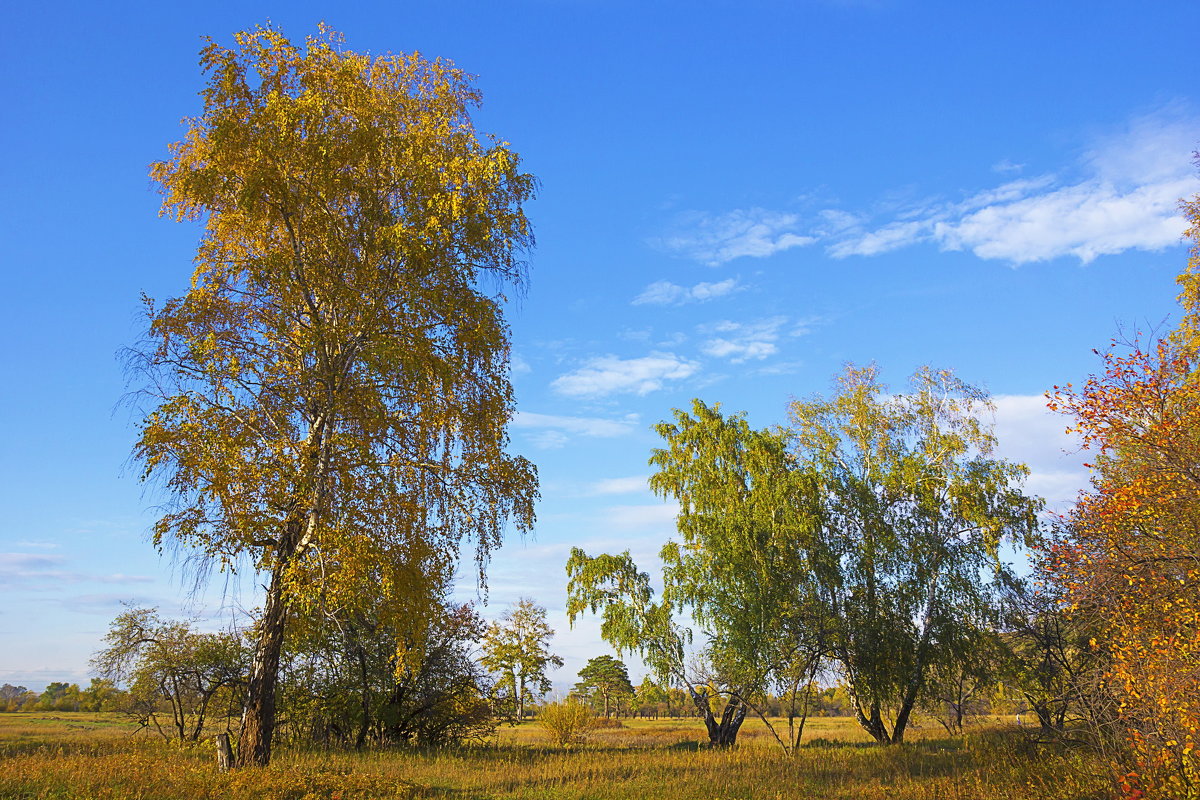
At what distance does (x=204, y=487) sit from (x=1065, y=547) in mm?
16158

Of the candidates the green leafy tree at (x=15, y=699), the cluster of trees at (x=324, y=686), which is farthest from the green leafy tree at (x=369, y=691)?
the green leafy tree at (x=15, y=699)

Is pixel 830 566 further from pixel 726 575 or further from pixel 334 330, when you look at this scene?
pixel 334 330

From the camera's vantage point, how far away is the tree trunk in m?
12.9

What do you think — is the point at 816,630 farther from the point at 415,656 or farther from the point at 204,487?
the point at 204,487

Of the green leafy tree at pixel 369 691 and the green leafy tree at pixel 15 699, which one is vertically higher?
the green leafy tree at pixel 369 691

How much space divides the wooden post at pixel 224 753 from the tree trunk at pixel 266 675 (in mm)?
213

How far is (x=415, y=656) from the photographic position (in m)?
13.1

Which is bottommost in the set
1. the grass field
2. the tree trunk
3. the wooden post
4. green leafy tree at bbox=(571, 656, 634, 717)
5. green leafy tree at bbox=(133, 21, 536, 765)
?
green leafy tree at bbox=(571, 656, 634, 717)

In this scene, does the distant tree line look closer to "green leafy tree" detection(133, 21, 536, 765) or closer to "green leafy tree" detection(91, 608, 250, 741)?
"green leafy tree" detection(91, 608, 250, 741)

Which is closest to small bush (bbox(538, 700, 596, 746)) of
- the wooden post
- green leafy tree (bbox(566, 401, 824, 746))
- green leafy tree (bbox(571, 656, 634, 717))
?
green leafy tree (bbox(566, 401, 824, 746))

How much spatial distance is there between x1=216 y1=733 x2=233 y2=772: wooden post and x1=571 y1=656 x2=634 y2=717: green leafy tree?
55.3 meters

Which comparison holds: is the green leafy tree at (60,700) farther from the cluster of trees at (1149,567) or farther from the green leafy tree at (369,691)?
the cluster of trees at (1149,567)

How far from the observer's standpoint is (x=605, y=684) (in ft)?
225

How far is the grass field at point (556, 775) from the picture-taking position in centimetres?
1153
